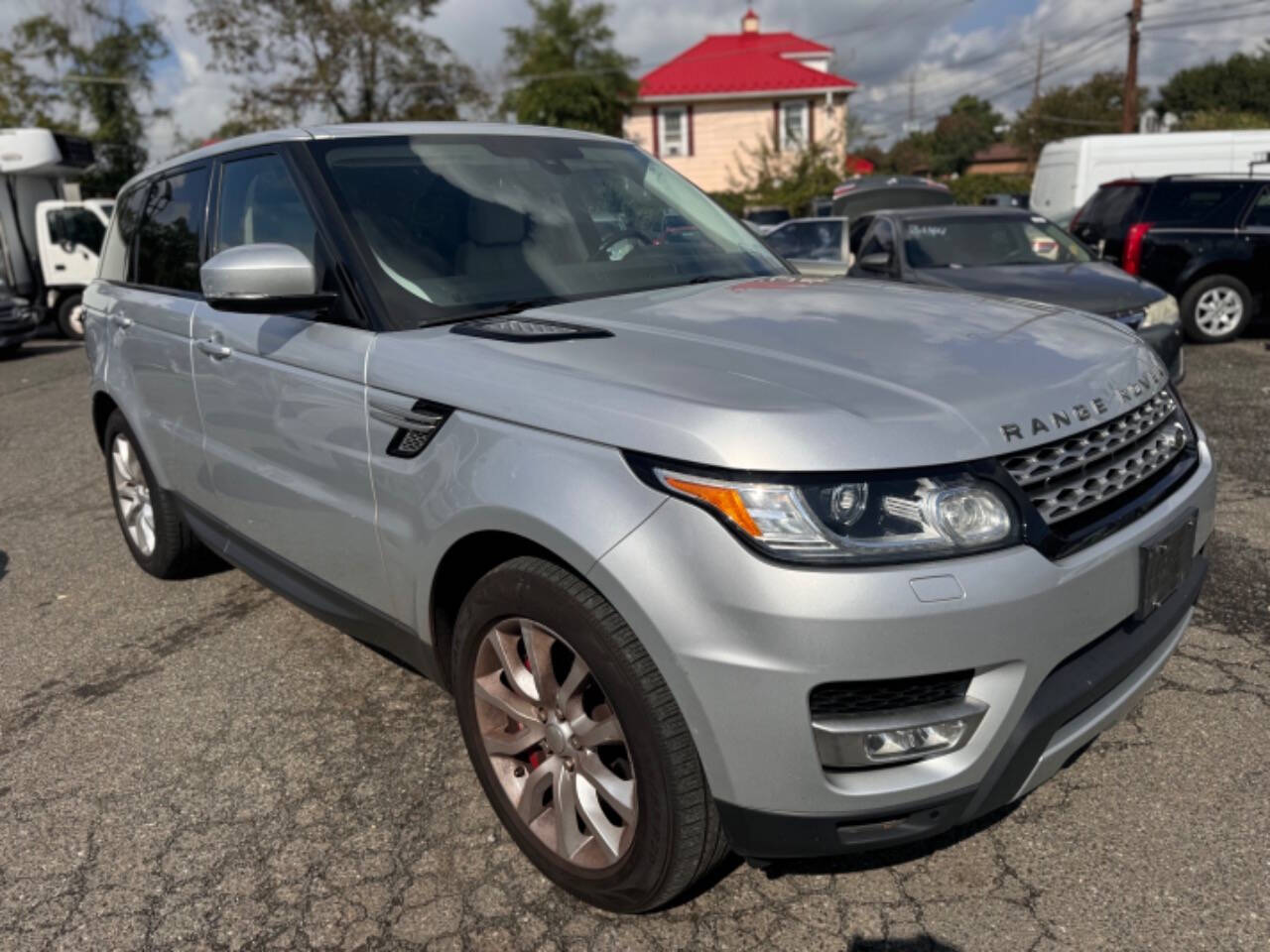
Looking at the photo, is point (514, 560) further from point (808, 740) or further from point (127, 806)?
point (127, 806)

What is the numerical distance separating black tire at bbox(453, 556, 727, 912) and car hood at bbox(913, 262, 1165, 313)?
594 centimetres

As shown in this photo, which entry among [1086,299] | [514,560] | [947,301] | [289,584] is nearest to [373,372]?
[514,560]

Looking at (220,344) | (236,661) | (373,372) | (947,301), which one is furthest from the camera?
(236,661)

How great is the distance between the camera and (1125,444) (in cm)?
236

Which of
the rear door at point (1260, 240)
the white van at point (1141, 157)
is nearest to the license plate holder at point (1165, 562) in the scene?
the rear door at point (1260, 240)

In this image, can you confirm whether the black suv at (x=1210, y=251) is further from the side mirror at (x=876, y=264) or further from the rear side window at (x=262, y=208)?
the rear side window at (x=262, y=208)

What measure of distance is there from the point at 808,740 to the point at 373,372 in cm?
143

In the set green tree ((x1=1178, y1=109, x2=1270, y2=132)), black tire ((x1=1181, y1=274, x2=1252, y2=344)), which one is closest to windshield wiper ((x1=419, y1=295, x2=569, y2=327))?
black tire ((x1=1181, y1=274, x2=1252, y2=344))

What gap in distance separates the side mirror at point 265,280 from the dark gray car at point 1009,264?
5.81 meters

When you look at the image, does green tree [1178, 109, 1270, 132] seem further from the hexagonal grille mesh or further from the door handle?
the door handle

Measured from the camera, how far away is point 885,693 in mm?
1972

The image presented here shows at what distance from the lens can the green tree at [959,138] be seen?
324 feet

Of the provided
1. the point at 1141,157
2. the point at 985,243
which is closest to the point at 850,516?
the point at 985,243

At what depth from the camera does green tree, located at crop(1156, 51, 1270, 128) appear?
206 ft
